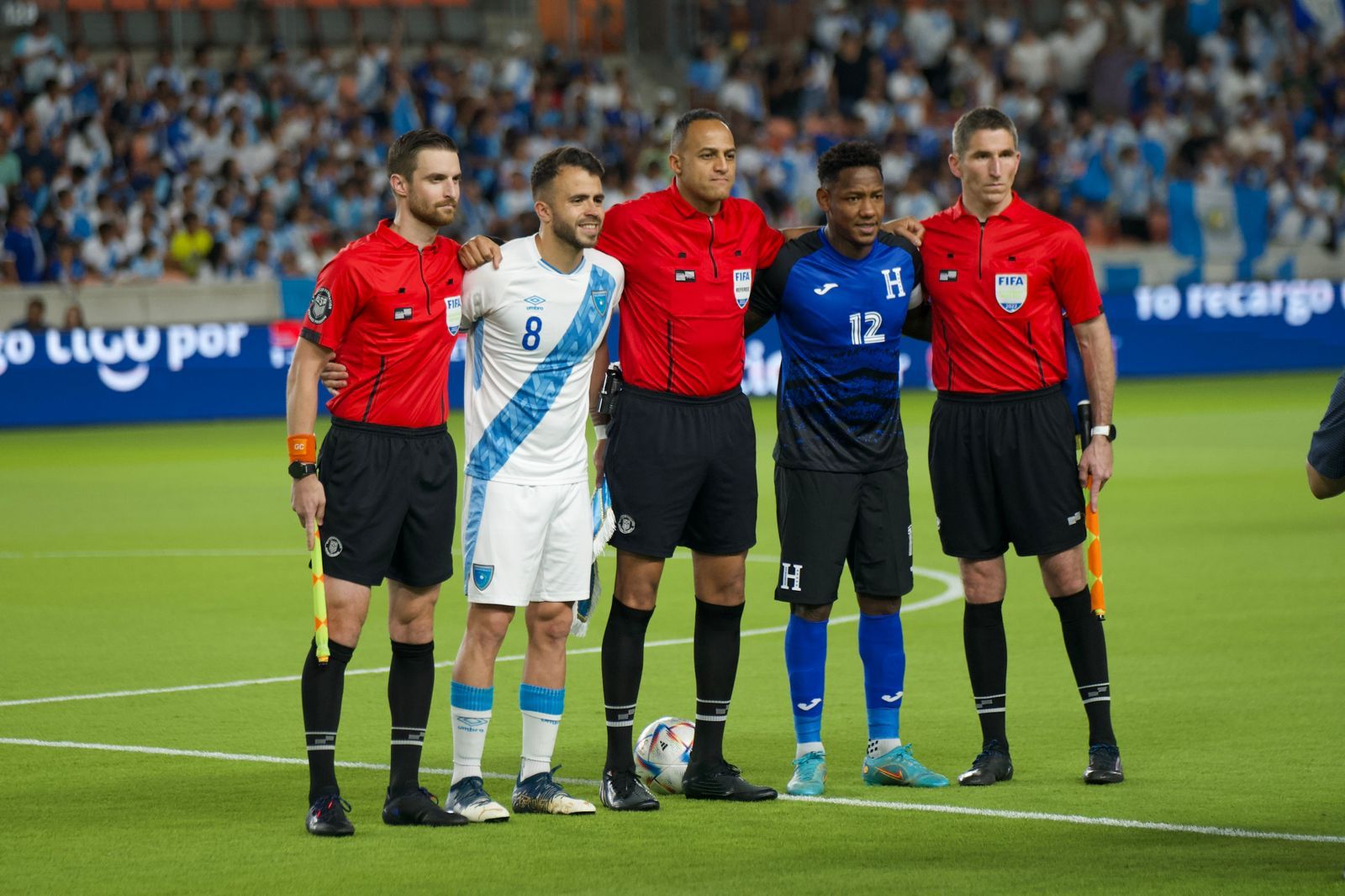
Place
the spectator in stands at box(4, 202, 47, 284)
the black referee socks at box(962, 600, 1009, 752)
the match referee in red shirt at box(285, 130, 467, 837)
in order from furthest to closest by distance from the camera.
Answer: the spectator in stands at box(4, 202, 47, 284), the black referee socks at box(962, 600, 1009, 752), the match referee in red shirt at box(285, 130, 467, 837)

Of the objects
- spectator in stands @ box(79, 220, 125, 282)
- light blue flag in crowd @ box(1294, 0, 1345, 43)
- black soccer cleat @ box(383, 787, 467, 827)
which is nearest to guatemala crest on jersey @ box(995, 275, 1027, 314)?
black soccer cleat @ box(383, 787, 467, 827)

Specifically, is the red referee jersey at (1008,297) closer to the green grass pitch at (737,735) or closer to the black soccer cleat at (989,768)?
the black soccer cleat at (989,768)

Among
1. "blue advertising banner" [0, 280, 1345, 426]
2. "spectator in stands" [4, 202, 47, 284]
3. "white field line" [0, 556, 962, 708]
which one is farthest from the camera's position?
"spectator in stands" [4, 202, 47, 284]

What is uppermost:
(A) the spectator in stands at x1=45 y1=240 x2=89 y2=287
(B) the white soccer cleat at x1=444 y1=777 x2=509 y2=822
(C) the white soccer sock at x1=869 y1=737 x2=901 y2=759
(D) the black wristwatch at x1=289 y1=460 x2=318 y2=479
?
(A) the spectator in stands at x1=45 y1=240 x2=89 y2=287

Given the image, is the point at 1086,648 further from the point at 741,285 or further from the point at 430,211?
the point at 430,211

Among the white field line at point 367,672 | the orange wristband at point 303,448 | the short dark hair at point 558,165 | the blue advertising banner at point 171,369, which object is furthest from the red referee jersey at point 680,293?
the blue advertising banner at point 171,369

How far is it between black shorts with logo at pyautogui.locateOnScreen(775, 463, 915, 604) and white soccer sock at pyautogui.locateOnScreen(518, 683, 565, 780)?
97 cm

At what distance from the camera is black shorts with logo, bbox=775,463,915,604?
25.6 feet

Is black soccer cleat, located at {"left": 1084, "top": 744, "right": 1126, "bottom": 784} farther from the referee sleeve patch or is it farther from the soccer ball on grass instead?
the referee sleeve patch

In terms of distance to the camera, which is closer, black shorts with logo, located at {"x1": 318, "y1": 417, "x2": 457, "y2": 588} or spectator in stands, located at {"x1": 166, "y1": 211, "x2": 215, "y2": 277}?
black shorts with logo, located at {"x1": 318, "y1": 417, "x2": 457, "y2": 588}

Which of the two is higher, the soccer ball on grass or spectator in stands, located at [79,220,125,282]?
spectator in stands, located at [79,220,125,282]

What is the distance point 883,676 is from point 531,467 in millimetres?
1579

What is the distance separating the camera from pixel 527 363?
24.1 feet

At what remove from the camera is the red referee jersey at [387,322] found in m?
7.07
